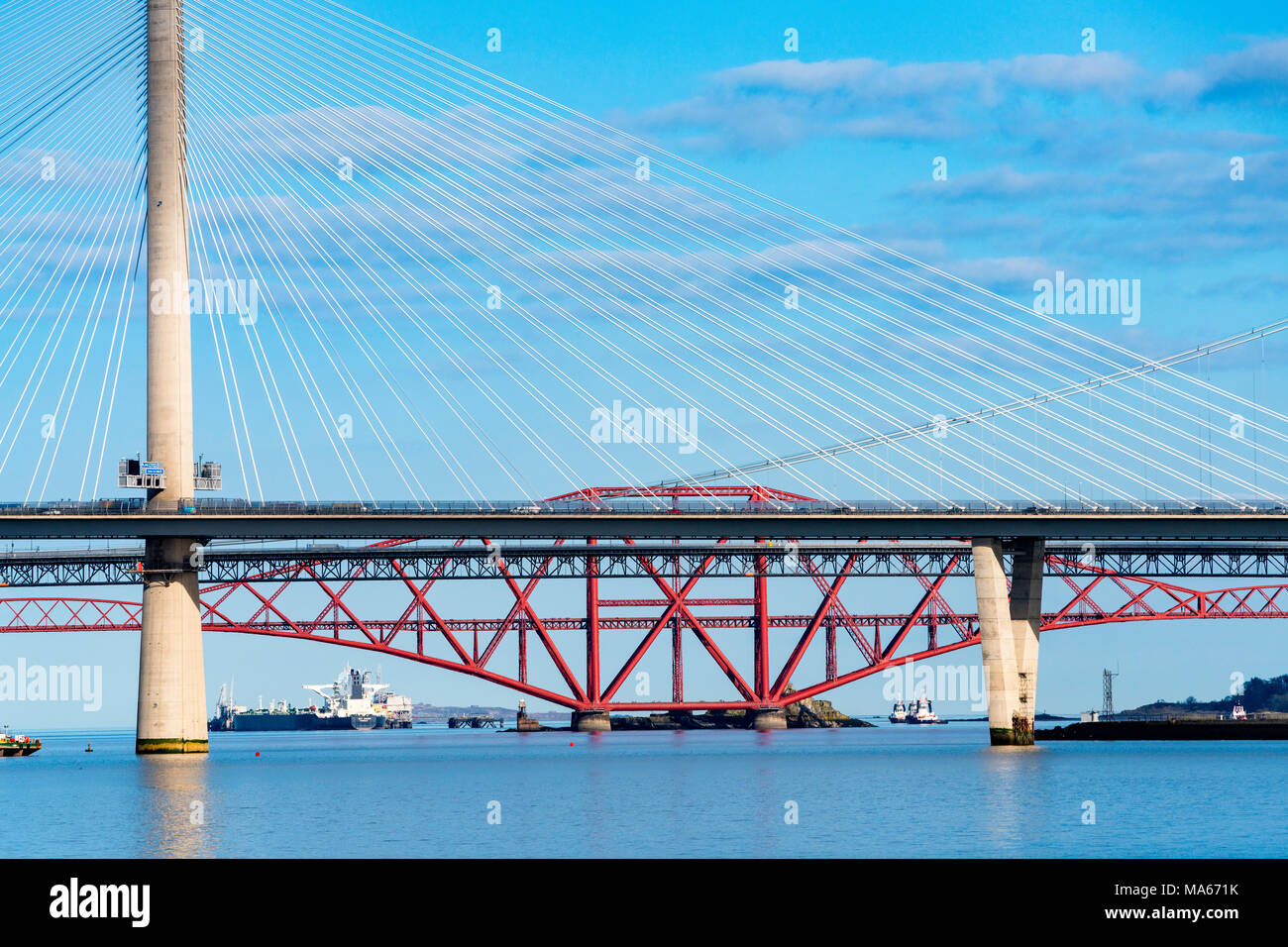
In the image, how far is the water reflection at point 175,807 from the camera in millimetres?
44562

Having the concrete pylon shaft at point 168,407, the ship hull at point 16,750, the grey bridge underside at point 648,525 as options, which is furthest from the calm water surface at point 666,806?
the ship hull at point 16,750

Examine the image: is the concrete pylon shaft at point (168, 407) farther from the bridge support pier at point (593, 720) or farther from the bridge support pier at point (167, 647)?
the bridge support pier at point (593, 720)

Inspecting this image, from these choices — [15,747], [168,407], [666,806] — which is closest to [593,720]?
[15,747]

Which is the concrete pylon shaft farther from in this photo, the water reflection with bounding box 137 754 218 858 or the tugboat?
the tugboat

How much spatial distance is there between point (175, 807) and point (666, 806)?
1636cm

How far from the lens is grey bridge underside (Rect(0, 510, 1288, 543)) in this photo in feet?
277

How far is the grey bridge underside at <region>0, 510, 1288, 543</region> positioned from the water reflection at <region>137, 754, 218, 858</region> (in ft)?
38.1

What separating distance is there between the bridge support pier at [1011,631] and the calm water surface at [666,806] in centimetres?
269

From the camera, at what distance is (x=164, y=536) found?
86.1 meters

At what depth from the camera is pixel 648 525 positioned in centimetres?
8600

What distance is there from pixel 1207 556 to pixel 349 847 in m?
74.4

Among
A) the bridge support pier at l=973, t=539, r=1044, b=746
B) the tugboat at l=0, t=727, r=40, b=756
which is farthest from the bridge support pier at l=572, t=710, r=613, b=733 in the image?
the bridge support pier at l=973, t=539, r=1044, b=746
